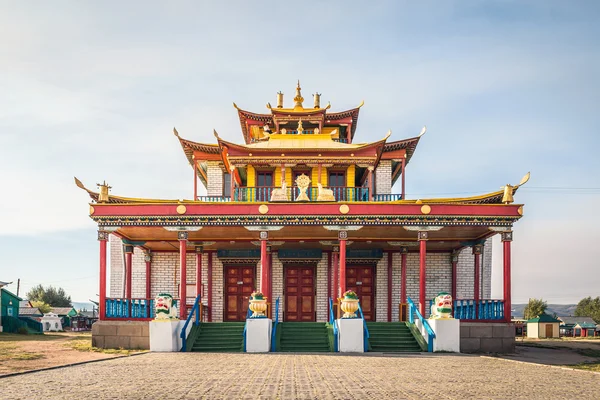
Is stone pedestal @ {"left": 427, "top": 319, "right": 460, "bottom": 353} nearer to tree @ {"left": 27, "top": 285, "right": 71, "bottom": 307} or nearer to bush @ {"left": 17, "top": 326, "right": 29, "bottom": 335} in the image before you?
bush @ {"left": 17, "top": 326, "right": 29, "bottom": 335}

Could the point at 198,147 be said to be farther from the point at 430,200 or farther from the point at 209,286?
the point at 430,200

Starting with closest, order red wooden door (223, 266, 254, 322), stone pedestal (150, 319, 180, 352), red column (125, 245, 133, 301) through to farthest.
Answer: stone pedestal (150, 319, 180, 352), red column (125, 245, 133, 301), red wooden door (223, 266, 254, 322)

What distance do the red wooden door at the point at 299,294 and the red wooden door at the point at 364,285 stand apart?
1.73 m

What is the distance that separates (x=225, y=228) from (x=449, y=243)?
31.7 feet

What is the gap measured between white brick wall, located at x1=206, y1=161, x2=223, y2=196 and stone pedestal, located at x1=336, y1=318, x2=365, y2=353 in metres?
12.7

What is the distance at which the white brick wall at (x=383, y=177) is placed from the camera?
3055 centimetres

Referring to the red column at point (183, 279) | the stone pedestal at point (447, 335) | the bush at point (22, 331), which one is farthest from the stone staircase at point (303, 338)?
the bush at point (22, 331)

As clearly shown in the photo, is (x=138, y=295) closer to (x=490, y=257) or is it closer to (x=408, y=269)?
(x=408, y=269)

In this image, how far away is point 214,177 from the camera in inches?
1200

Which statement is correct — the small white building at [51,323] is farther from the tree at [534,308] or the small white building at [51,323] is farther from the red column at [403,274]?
the tree at [534,308]

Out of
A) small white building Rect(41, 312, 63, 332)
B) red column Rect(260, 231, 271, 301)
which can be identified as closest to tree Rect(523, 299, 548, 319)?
small white building Rect(41, 312, 63, 332)

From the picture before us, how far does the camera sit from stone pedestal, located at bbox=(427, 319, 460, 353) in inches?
773

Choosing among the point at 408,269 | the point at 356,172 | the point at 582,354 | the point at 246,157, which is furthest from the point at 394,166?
the point at 582,354

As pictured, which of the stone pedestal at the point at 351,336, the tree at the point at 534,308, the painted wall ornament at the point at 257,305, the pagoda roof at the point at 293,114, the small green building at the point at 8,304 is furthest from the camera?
the tree at the point at 534,308
